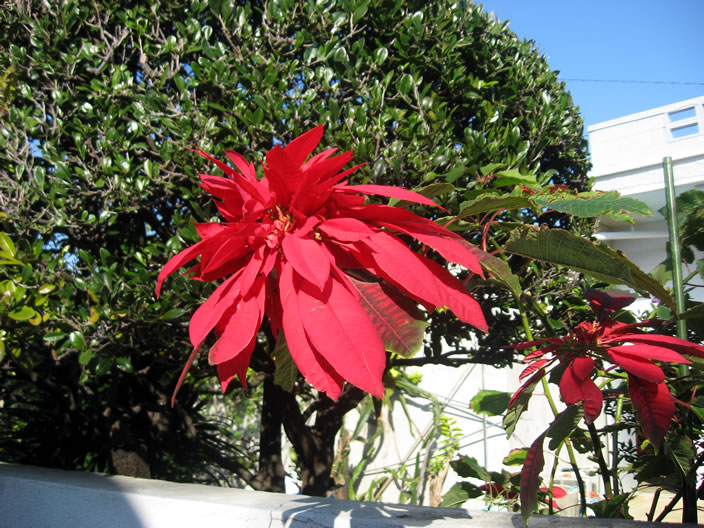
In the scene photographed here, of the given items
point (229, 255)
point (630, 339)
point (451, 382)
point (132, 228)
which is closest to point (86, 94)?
point (132, 228)

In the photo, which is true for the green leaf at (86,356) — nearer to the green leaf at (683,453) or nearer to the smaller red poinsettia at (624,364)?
the smaller red poinsettia at (624,364)

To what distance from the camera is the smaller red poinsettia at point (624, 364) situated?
29.2 inches

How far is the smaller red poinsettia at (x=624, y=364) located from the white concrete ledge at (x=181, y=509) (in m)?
0.43

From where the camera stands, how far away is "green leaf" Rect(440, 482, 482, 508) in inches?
58.2

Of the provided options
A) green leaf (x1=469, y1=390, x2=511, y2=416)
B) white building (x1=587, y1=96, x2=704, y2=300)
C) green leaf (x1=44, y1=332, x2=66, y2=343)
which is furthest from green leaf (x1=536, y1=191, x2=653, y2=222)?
white building (x1=587, y1=96, x2=704, y2=300)

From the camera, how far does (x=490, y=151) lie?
1.64 meters

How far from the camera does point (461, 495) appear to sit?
150 centimetres

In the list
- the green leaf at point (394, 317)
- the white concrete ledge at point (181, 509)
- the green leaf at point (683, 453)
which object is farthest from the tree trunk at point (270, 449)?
the green leaf at point (394, 317)

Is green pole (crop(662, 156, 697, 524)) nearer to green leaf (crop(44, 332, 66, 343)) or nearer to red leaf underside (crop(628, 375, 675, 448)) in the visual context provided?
red leaf underside (crop(628, 375, 675, 448))

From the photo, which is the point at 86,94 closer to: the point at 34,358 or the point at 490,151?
the point at 34,358

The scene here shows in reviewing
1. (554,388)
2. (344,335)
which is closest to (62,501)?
(344,335)

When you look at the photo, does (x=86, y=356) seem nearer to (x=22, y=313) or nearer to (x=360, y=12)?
(x=22, y=313)

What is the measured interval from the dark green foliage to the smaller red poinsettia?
70cm

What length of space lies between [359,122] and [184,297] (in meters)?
0.76
